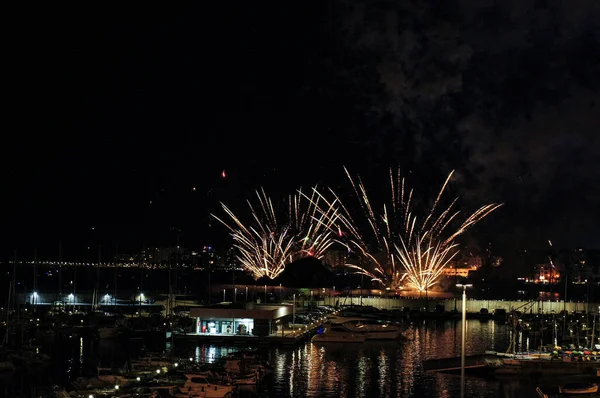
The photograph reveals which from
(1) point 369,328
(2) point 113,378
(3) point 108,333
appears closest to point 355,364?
(1) point 369,328

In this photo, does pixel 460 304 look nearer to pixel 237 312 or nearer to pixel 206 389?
pixel 237 312

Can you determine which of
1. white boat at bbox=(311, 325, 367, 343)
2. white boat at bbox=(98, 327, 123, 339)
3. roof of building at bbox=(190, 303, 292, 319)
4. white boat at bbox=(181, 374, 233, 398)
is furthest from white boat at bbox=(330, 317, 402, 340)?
white boat at bbox=(181, 374, 233, 398)

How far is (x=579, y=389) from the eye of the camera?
2316 centimetres

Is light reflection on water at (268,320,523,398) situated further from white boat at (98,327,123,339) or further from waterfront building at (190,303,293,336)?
white boat at (98,327,123,339)

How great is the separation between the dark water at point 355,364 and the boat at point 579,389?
137cm

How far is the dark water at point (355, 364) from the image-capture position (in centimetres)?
2458

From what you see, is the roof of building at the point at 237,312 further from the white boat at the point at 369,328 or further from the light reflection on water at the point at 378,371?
the white boat at the point at 369,328

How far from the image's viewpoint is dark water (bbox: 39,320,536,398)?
2458 centimetres

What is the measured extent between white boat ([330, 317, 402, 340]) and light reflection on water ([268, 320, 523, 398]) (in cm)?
84

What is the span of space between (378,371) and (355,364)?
167 centimetres

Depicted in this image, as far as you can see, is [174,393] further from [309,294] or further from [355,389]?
[309,294]

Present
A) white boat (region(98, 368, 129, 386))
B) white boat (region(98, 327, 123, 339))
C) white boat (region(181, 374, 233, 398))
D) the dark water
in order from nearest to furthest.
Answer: white boat (region(181, 374, 233, 398)) < white boat (region(98, 368, 129, 386)) < the dark water < white boat (region(98, 327, 123, 339))

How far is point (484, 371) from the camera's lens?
27641 millimetres

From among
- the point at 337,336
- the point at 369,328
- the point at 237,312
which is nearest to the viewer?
the point at 237,312
